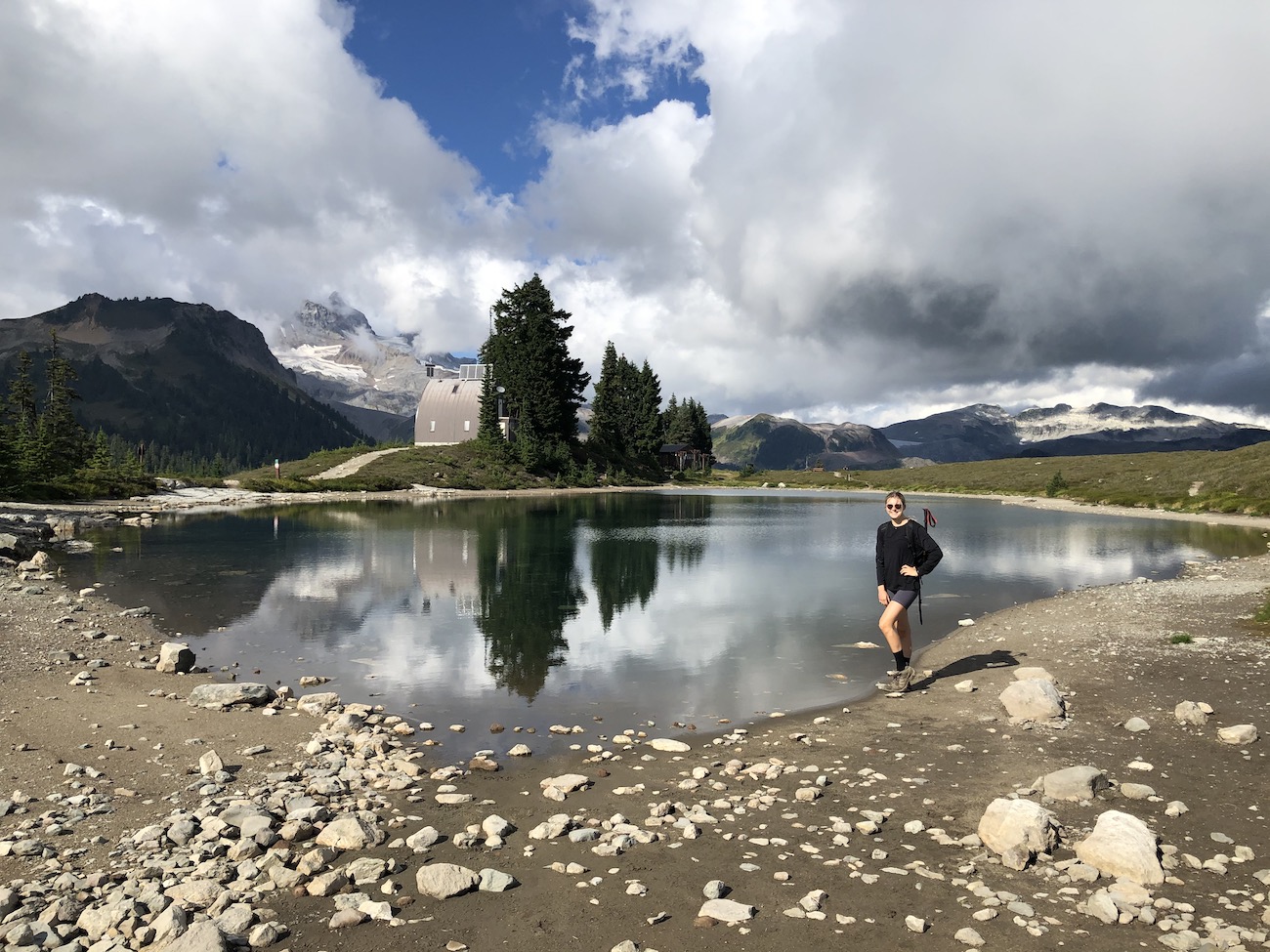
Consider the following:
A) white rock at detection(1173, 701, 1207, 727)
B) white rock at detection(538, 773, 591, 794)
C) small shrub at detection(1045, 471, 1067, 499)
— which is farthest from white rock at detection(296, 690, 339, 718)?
small shrub at detection(1045, 471, 1067, 499)

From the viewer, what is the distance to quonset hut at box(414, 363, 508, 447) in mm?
151625

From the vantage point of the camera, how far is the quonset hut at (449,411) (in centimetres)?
15162

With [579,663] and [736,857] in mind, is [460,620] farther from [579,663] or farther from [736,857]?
[736,857]

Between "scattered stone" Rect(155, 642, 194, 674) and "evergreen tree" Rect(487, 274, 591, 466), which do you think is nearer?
"scattered stone" Rect(155, 642, 194, 674)

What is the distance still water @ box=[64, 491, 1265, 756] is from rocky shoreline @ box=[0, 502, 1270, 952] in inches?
90.7

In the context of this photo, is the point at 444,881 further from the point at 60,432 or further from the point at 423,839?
the point at 60,432

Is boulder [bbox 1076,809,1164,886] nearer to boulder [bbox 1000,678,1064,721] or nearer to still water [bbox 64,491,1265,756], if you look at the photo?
boulder [bbox 1000,678,1064,721]

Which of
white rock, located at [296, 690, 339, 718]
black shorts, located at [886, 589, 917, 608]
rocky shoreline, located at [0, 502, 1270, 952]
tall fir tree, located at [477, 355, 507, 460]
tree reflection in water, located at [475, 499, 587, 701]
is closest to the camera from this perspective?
rocky shoreline, located at [0, 502, 1270, 952]

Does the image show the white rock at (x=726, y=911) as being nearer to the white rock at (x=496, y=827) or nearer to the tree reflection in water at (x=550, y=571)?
the white rock at (x=496, y=827)

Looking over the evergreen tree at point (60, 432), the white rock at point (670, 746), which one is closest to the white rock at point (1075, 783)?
the white rock at point (670, 746)

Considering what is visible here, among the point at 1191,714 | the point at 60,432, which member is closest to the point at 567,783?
the point at 1191,714

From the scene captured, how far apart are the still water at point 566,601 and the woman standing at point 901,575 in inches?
50.6

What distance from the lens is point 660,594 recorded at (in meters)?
30.8

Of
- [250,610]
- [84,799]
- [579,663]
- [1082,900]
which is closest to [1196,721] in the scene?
[1082,900]
